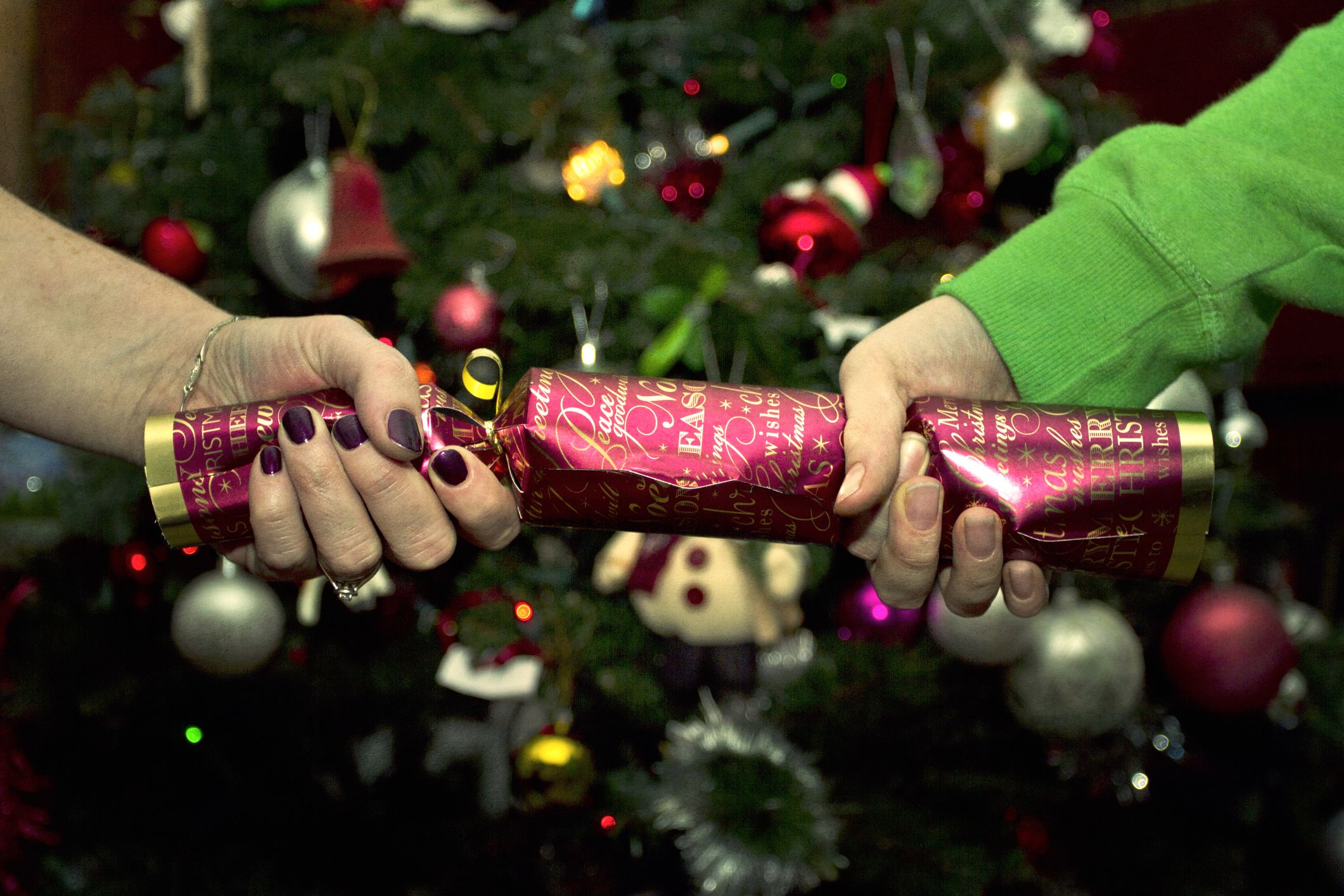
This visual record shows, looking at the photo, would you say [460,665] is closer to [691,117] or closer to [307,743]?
[307,743]

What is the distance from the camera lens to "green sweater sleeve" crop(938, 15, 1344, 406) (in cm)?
81

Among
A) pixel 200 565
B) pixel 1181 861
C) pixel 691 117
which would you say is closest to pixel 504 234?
pixel 691 117

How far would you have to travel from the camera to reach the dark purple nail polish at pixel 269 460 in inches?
28.6

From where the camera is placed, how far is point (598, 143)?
1.46 m

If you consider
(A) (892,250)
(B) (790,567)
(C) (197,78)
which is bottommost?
(B) (790,567)

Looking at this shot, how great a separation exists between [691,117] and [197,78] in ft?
2.65

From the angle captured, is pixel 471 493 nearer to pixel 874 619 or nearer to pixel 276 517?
pixel 276 517

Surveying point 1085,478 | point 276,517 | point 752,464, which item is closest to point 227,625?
point 276,517

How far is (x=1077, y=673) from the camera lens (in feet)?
4.14

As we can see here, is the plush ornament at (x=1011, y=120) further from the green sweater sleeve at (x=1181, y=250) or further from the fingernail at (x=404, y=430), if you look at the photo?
the fingernail at (x=404, y=430)

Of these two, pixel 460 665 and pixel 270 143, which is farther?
pixel 270 143

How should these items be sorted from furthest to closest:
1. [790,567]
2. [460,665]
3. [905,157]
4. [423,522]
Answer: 1. [905,157]
2. [460,665]
3. [790,567]
4. [423,522]

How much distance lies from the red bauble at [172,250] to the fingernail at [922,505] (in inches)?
45.4

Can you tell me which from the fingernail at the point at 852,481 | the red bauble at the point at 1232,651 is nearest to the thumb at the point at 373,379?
the fingernail at the point at 852,481
